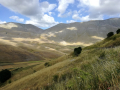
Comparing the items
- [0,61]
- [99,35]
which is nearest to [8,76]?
[0,61]

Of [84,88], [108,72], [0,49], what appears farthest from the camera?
[0,49]

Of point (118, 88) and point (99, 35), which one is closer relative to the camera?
point (118, 88)

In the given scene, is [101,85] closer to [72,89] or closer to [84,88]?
[84,88]

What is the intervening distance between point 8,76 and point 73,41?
17940cm

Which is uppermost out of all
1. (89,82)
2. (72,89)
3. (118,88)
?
(118,88)

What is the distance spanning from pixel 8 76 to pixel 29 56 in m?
49.1

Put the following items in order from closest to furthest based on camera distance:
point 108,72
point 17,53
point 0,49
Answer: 1. point 108,72
2. point 0,49
3. point 17,53

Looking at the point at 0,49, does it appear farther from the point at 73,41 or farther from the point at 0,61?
the point at 73,41

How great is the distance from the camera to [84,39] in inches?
7677

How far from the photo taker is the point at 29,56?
7500 centimetres

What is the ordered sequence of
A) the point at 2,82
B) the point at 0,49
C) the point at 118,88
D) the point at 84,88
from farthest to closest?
1. the point at 0,49
2. the point at 2,82
3. the point at 84,88
4. the point at 118,88

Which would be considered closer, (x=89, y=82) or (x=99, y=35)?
(x=89, y=82)

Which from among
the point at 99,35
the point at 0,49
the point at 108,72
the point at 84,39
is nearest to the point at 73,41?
the point at 84,39

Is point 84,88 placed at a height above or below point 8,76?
above
